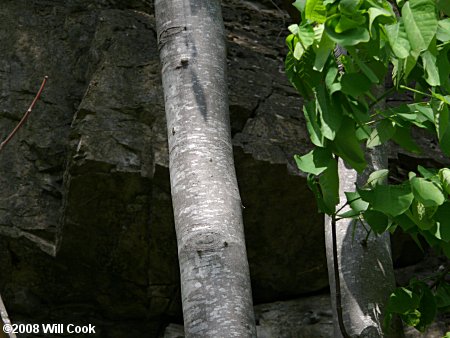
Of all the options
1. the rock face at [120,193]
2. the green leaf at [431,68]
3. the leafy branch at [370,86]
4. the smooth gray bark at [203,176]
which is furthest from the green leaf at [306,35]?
the rock face at [120,193]

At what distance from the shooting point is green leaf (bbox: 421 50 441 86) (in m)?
1.62

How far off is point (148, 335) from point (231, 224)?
2.46 meters

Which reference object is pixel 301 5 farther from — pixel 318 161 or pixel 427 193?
pixel 427 193

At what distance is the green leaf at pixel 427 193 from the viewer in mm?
1680

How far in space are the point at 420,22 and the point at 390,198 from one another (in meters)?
0.40

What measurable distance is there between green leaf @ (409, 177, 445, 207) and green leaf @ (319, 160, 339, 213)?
0.55ft

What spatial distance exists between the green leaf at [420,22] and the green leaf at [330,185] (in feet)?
1.09

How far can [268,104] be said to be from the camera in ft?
13.5

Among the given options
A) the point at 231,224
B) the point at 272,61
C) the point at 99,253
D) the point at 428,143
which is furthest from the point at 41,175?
the point at 231,224

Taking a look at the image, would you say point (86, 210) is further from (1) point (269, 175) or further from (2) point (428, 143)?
(2) point (428, 143)

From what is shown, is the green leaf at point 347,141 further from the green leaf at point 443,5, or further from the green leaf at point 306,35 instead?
the green leaf at point 443,5

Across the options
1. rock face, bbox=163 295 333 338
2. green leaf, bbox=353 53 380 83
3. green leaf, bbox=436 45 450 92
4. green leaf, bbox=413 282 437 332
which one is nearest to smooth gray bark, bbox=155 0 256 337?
green leaf, bbox=353 53 380 83

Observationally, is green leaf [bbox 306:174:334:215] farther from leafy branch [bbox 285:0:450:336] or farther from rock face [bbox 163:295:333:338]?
rock face [bbox 163:295:333:338]

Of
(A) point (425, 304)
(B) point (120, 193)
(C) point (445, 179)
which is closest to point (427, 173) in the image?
(C) point (445, 179)
